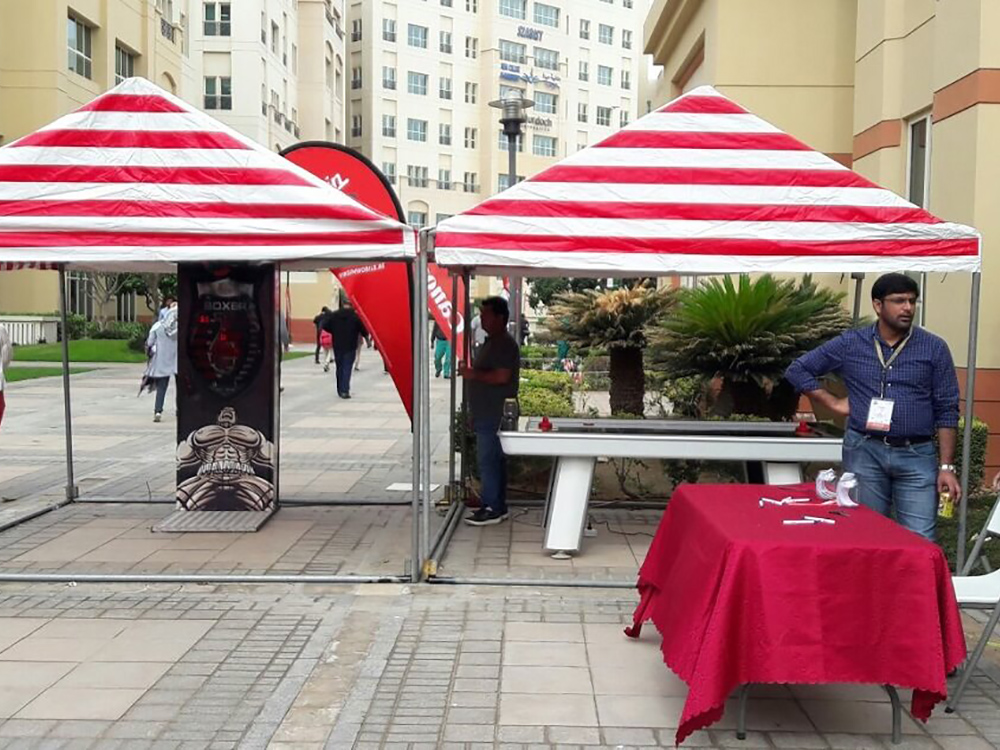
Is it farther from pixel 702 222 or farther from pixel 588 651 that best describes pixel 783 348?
pixel 588 651

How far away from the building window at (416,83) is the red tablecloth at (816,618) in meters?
74.3

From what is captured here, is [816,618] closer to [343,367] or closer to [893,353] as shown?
[893,353]

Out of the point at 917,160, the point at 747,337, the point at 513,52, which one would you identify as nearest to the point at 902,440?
the point at 747,337

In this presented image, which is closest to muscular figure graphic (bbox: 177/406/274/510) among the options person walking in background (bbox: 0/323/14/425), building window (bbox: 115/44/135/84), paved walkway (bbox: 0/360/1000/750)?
paved walkway (bbox: 0/360/1000/750)

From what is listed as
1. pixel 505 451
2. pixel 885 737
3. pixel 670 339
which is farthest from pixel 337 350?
pixel 885 737

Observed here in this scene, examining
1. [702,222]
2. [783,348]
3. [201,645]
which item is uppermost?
[702,222]

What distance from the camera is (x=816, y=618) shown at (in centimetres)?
418

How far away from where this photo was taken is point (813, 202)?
21.2 ft

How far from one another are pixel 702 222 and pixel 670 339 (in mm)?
3413

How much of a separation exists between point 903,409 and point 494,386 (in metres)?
3.72

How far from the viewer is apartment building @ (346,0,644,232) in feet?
245

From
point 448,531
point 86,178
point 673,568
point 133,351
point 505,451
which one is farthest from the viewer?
point 133,351

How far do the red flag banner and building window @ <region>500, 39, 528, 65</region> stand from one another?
2912 inches

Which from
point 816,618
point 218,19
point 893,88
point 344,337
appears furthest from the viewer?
point 218,19
